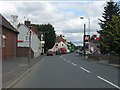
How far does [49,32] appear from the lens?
431 feet

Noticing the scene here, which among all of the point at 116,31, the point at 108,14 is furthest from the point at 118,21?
the point at 108,14

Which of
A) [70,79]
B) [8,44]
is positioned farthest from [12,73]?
[8,44]

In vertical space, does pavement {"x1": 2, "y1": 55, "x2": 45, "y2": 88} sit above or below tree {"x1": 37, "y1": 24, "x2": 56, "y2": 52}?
below

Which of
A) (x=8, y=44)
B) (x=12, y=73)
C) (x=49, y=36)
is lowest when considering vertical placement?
(x=12, y=73)

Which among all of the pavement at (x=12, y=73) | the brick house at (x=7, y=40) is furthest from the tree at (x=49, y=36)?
the pavement at (x=12, y=73)

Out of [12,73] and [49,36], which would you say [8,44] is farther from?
[49,36]

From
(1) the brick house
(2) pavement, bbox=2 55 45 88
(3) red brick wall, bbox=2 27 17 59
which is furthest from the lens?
(3) red brick wall, bbox=2 27 17 59

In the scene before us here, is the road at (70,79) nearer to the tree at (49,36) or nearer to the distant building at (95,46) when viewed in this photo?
the distant building at (95,46)

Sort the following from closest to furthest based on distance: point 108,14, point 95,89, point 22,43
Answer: point 95,89 → point 108,14 → point 22,43

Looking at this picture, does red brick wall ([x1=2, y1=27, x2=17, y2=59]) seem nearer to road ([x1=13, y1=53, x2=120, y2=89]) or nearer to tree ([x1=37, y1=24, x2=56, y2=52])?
road ([x1=13, y1=53, x2=120, y2=89])

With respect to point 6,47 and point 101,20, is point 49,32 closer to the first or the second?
point 101,20

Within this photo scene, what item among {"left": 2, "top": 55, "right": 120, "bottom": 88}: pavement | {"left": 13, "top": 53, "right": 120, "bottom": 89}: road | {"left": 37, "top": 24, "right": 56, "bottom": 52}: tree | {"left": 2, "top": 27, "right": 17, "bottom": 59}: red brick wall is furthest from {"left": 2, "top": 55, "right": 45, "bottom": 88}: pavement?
{"left": 37, "top": 24, "right": 56, "bottom": 52}: tree

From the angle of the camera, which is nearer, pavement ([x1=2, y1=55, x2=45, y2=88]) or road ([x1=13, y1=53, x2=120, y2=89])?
road ([x1=13, y1=53, x2=120, y2=89])

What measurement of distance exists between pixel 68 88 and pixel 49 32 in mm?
116744
